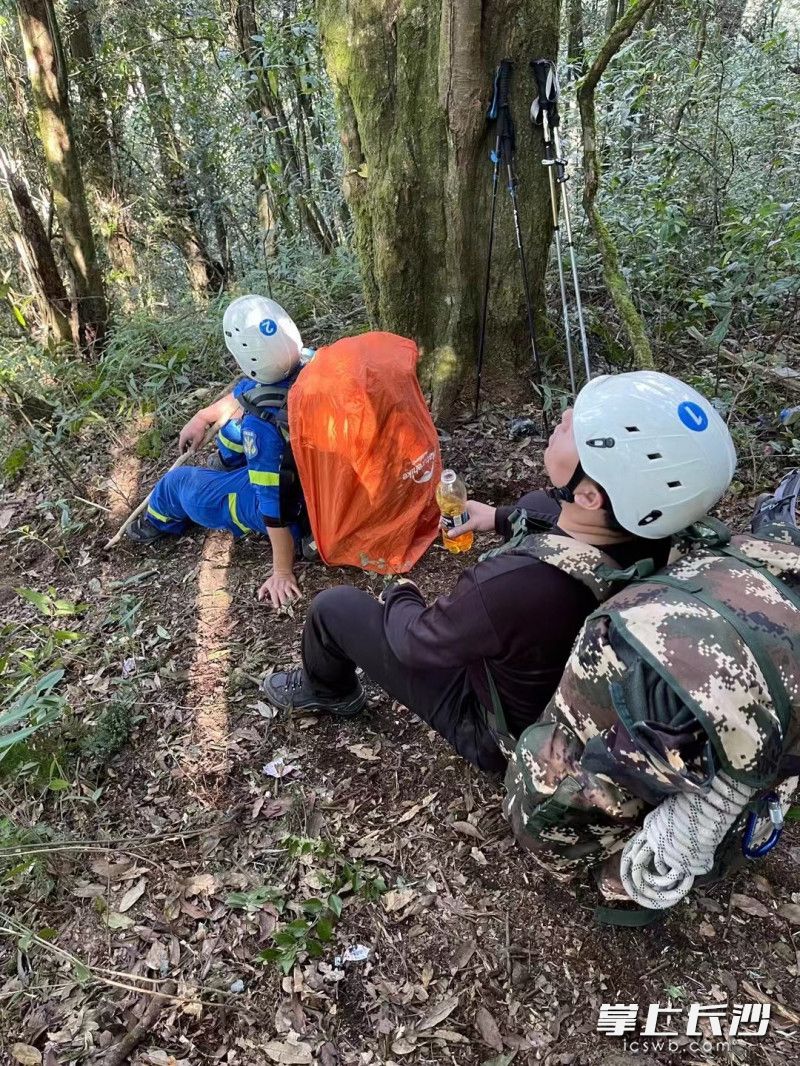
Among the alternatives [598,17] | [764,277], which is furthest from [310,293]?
[598,17]

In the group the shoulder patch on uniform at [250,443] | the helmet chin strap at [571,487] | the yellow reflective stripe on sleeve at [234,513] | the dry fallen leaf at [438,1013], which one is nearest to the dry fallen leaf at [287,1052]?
the dry fallen leaf at [438,1013]

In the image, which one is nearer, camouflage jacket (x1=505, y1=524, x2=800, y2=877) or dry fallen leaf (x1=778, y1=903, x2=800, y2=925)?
camouflage jacket (x1=505, y1=524, x2=800, y2=877)

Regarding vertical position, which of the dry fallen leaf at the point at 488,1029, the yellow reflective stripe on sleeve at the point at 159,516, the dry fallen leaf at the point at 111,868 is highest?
the yellow reflective stripe on sleeve at the point at 159,516

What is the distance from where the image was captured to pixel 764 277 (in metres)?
4.90

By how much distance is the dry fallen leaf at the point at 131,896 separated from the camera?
2361 millimetres

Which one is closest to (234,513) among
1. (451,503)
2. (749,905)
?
(451,503)

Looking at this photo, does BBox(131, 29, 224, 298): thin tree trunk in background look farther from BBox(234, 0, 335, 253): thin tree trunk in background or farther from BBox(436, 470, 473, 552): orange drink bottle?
→ BBox(436, 470, 473, 552): orange drink bottle

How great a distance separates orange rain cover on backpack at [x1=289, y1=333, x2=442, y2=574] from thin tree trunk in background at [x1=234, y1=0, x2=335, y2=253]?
5382 mm

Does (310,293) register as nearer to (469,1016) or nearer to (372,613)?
(372,613)

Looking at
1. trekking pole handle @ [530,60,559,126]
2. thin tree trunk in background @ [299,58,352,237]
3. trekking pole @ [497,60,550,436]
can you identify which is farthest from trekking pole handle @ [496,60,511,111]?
thin tree trunk in background @ [299,58,352,237]

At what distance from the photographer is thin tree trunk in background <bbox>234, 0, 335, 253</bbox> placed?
7.45m

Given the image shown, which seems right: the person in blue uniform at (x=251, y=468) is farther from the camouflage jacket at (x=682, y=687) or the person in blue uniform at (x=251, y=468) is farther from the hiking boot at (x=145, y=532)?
the camouflage jacket at (x=682, y=687)

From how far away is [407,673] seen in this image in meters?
2.42

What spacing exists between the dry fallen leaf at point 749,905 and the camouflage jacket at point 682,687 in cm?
76
